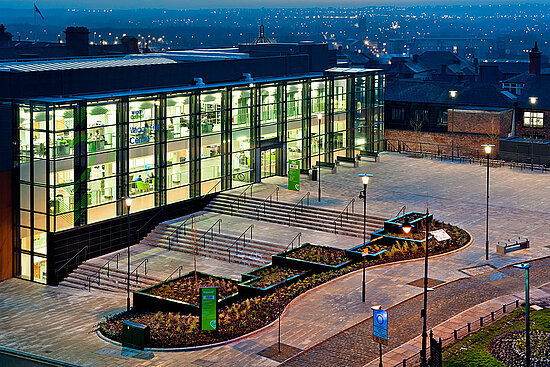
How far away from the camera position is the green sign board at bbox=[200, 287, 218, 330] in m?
37.4

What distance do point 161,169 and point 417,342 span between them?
23853mm

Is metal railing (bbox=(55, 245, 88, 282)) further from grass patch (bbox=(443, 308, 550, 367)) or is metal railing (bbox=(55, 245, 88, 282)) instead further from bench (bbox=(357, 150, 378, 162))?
bench (bbox=(357, 150, 378, 162))

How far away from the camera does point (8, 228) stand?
48906 mm

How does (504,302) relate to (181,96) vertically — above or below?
below

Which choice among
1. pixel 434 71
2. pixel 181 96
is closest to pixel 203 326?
pixel 181 96

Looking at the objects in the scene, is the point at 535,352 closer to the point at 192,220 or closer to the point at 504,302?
the point at 504,302

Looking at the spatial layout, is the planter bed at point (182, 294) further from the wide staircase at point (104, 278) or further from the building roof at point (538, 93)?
the building roof at point (538, 93)

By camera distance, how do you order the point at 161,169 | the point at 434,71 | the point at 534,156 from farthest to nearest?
1. the point at 434,71
2. the point at 534,156
3. the point at 161,169

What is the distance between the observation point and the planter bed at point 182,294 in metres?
40.8

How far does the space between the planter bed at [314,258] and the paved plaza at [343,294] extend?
5.36ft

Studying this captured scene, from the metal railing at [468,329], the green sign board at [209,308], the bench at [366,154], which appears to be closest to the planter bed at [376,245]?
the metal railing at [468,329]

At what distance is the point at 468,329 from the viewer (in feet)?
118

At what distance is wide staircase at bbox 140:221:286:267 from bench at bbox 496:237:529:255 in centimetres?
1185

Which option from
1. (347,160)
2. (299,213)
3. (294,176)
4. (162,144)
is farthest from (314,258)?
(347,160)
